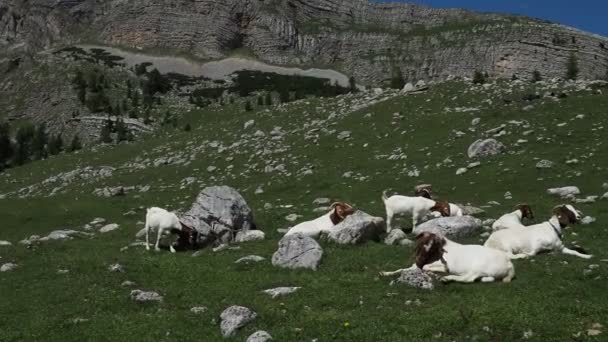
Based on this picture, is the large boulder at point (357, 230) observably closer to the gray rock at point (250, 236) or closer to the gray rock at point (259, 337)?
the gray rock at point (250, 236)

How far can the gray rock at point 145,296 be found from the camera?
15.7 metres

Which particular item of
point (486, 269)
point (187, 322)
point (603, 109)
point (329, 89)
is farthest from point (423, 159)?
point (329, 89)

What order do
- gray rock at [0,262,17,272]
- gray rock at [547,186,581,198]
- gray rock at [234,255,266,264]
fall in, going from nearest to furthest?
gray rock at [234,255,266,264] < gray rock at [0,262,17,272] < gray rock at [547,186,581,198]

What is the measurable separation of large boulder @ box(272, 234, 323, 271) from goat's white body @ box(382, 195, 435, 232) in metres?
4.57

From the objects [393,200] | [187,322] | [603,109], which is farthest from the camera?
[603,109]

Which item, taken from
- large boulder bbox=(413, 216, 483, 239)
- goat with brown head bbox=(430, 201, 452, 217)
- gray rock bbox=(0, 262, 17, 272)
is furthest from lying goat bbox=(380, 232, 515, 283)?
gray rock bbox=(0, 262, 17, 272)

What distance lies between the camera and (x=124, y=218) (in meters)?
34.7

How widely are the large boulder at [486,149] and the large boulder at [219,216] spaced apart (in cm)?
1652

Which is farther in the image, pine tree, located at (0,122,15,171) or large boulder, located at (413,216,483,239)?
pine tree, located at (0,122,15,171)

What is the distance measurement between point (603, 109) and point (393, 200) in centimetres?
2493

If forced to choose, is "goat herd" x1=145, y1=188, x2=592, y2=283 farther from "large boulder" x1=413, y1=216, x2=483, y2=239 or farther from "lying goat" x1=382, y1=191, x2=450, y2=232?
"large boulder" x1=413, y1=216, x2=483, y2=239

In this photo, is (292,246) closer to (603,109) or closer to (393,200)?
(393,200)

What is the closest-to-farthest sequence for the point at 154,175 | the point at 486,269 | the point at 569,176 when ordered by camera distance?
the point at 486,269 < the point at 569,176 < the point at 154,175

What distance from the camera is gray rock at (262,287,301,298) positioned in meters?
15.0
